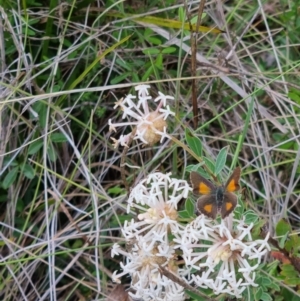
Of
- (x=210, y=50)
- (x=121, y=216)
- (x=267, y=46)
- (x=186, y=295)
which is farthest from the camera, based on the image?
(x=267, y=46)

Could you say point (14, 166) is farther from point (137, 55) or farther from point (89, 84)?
point (137, 55)

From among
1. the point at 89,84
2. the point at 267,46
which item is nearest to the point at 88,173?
the point at 89,84

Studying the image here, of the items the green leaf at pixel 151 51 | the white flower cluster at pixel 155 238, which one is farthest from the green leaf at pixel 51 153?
the white flower cluster at pixel 155 238

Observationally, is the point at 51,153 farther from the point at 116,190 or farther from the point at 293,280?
the point at 293,280

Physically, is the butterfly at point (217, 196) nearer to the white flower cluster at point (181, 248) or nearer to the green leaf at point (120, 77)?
the white flower cluster at point (181, 248)

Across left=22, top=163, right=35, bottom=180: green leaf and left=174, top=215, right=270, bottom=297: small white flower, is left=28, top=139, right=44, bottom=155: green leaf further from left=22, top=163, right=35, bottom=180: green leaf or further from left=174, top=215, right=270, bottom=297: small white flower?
left=174, top=215, right=270, bottom=297: small white flower

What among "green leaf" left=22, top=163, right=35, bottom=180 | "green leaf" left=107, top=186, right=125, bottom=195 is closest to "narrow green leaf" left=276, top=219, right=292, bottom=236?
"green leaf" left=107, top=186, right=125, bottom=195
